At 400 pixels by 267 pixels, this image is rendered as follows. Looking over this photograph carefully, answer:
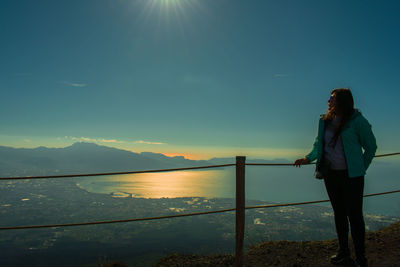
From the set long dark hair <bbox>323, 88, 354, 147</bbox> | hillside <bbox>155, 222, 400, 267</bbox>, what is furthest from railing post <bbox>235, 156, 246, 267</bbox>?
long dark hair <bbox>323, 88, 354, 147</bbox>

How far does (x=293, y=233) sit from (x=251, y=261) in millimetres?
59451

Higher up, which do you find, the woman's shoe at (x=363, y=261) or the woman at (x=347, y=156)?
the woman at (x=347, y=156)

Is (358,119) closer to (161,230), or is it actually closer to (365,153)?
(365,153)

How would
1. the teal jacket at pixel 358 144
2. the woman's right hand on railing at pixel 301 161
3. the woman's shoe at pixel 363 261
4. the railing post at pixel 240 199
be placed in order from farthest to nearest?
the railing post at pixel 240 199 < the woman's right hand on railing at pixel 301 161 < the woman's shoe at pixel 363 261 < the teal jacket at pixel 358 144

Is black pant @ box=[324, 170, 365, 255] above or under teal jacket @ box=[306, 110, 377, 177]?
under

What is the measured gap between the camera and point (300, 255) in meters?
3.81

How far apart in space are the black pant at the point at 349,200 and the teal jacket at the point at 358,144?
11 cm

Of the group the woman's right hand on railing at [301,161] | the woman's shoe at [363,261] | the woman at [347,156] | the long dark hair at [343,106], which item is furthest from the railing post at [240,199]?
the woman's shoe at [363,261]

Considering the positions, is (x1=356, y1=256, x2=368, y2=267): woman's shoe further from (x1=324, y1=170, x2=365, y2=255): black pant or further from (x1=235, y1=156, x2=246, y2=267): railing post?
(x1=235, y1=156, x2=246, y2=267): railing post

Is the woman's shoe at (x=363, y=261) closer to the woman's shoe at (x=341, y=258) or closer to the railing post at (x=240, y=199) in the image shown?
the woman's shoe at (x=341, y=258)

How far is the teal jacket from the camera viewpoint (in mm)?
2391

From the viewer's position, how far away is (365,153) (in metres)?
2.46

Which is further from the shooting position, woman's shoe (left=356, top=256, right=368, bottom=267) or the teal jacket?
woman's shoe (left=356, top=256, right=368, bottom=267)

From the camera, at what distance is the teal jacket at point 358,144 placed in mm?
2391
